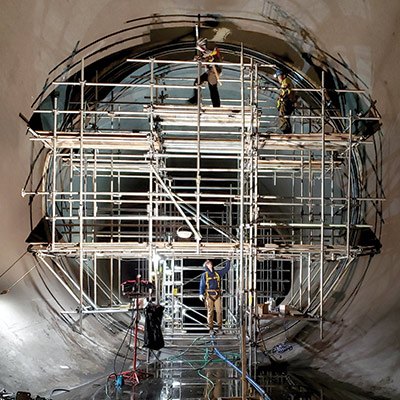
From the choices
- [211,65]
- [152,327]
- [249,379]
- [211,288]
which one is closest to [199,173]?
[211,65]

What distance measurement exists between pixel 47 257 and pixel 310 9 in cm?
549

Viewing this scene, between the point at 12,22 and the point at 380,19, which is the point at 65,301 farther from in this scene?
the point at 380,19

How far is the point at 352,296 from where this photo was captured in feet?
22.4

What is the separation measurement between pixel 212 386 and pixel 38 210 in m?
3.68

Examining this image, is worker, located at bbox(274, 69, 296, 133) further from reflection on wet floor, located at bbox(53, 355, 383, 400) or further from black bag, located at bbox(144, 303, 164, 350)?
reflection on wet floor, located at bbox(53, 355, 383, 400)

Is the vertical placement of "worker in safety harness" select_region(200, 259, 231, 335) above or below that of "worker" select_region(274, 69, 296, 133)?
below

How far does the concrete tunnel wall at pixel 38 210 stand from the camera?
5695 millimetres

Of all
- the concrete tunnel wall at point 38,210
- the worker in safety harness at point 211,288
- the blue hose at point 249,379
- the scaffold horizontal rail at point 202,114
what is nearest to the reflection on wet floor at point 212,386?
the blue hose at point 249,379

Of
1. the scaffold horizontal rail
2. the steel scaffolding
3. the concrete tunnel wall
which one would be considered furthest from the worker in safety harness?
the scaffold horizontal rail

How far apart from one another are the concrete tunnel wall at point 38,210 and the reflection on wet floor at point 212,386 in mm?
293

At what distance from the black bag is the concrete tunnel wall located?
88 cm

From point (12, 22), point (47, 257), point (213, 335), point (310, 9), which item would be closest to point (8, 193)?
point (47, 257)

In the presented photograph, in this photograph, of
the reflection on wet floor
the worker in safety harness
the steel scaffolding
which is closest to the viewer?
the reflection on wet floor

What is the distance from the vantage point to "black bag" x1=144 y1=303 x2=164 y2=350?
21.0 feet
